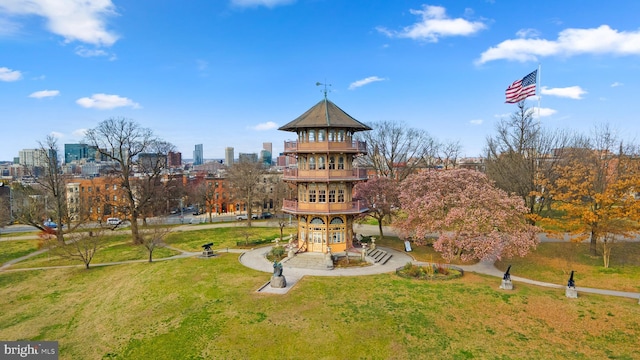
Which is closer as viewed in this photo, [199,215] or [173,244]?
[173,244]

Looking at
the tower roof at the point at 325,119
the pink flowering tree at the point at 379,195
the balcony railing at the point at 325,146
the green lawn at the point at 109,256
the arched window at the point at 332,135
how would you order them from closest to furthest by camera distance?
the tower roof at the point at 325,119 → the balcony railing at the point at 325,146 → the arched window at the point at 332,135 → the green lawn at the point at 109,256 → the pink flowering tree at the point at 379,195

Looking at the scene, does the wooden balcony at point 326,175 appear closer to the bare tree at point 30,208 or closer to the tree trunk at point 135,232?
the tree trunk at point 135,232

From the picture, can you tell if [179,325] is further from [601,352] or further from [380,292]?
[601,352]

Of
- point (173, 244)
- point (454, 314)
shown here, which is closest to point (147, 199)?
point (173, 244)

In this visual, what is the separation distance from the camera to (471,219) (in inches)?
989

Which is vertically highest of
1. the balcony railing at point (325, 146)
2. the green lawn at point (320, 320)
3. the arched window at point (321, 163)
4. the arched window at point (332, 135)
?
the arched window at point (332, 135)

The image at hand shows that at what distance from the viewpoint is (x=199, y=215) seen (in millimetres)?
71812

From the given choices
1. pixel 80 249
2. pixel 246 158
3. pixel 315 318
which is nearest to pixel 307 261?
pixel 315 318

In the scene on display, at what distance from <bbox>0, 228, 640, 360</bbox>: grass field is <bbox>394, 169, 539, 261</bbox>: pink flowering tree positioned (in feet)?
7.82

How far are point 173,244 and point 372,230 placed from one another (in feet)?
77.2

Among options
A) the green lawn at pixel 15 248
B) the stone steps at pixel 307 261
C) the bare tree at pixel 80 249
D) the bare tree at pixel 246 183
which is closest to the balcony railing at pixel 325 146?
the stone steps at pixel 307 261

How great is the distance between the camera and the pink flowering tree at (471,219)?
25.1 meters

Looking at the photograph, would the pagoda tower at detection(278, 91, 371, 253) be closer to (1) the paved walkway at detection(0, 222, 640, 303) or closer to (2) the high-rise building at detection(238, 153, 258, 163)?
(1) the paved walkway at detection(0, 222, 640, 303)

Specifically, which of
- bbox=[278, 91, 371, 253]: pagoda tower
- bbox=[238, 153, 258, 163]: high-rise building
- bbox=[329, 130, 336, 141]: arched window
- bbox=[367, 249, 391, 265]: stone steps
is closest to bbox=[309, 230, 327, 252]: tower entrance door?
bbox=[278, 91, 371, 253]: pagoda tower
